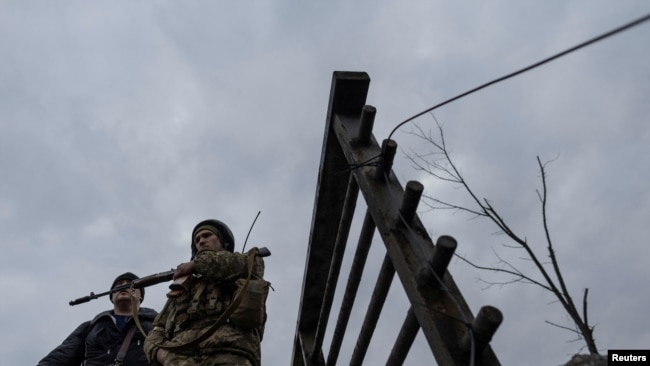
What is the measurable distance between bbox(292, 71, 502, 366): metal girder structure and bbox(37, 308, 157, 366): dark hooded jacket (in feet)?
4.36

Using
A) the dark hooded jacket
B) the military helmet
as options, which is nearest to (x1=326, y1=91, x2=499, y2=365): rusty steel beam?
the military helmet

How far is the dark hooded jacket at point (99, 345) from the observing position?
3812mm

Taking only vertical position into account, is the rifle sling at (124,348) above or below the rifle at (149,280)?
below

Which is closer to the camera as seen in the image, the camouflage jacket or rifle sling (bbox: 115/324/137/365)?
the camouflage jacket

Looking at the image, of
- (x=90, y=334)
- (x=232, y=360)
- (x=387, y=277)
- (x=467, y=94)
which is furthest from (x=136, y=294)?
(x=467, y=94)

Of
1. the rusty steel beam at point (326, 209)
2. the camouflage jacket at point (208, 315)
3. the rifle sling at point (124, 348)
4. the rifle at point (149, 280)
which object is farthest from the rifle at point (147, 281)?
the rusty steel beam at point (326, 209)

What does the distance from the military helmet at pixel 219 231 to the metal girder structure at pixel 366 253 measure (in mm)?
637

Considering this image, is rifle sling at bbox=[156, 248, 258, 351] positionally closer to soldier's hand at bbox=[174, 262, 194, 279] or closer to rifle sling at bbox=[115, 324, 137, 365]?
soldier's hand at bbox=[174, 262, 194, 279]

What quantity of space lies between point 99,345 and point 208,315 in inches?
49.6

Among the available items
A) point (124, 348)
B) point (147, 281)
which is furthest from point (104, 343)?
point (147, 281)

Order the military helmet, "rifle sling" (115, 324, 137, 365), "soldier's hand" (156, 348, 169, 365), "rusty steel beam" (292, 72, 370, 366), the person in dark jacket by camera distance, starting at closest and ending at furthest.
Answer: "soldier's hand" (156, 348, 169, 365)
"rusty steel beam" (292, 72, 370, 366)
"rifle sling" (115, 324, 137, 365)
the person in dark jacket
the military helmet

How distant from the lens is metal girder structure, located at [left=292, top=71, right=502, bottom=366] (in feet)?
6.49

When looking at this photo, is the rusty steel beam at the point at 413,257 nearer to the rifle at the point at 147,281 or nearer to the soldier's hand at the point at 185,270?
the soldier's hand at the point at 185,270

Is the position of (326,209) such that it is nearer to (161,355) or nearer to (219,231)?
(219,231)
